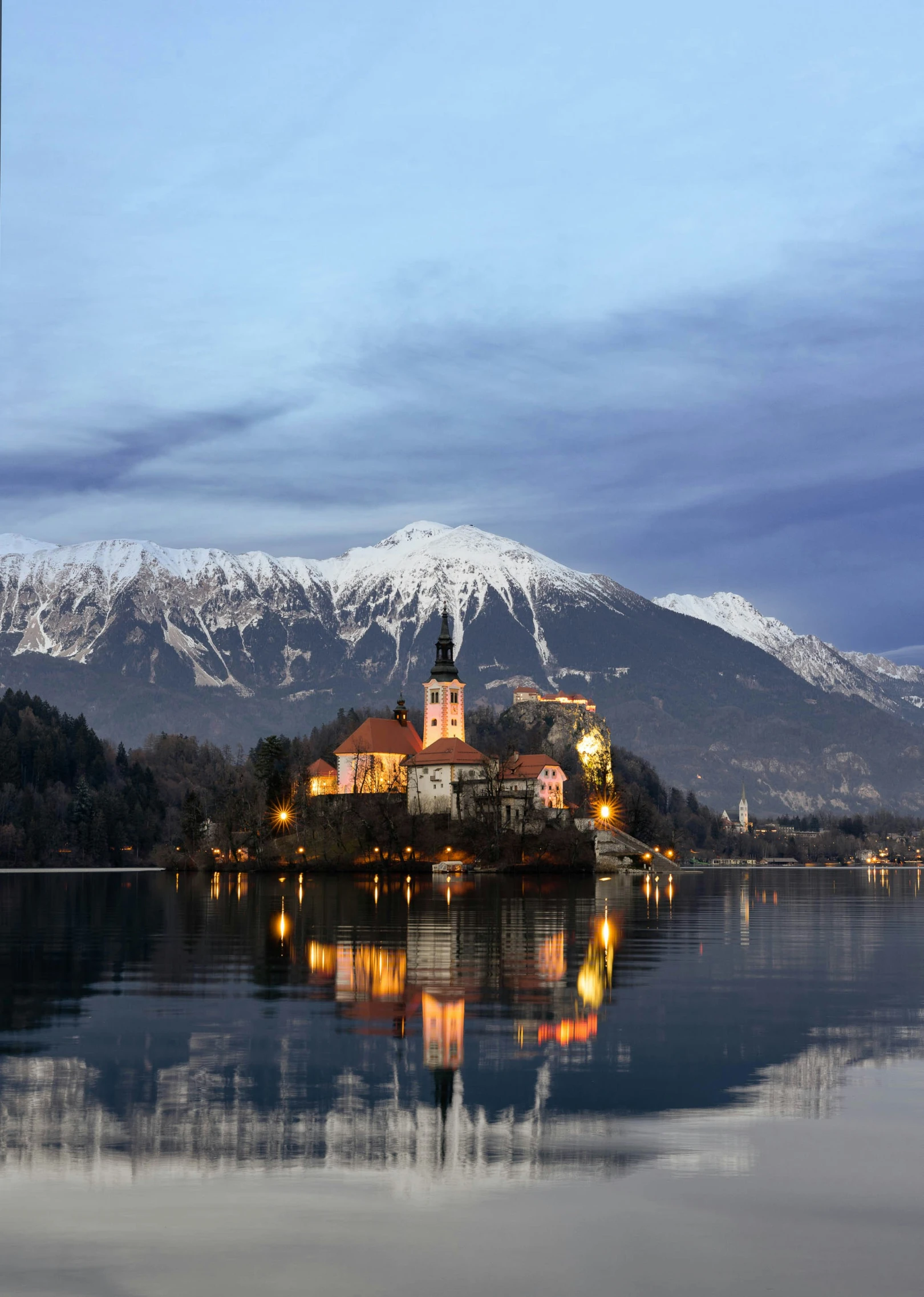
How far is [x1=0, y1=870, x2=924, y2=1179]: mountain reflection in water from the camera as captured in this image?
73.8 feet

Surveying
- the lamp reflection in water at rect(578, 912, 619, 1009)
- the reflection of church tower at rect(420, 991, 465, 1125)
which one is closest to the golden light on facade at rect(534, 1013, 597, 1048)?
the reflection of church tower at rect(420, 991, 465, 1125)

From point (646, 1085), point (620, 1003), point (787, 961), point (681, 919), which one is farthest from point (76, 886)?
point (646, 1085)

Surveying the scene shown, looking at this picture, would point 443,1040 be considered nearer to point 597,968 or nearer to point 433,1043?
point 433,1043

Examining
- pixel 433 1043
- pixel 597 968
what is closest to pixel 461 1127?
pixel 433 1043

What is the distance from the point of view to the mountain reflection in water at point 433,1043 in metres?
22.5

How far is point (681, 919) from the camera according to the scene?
87.4 meters

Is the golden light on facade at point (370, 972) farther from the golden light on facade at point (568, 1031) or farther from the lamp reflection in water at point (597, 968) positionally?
the golden light on facade at point (568, 1031)

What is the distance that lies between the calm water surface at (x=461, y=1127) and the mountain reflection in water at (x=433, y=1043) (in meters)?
0.12

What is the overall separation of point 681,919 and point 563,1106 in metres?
64.0

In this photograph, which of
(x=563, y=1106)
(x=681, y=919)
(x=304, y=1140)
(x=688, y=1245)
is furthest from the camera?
(x=681, y=919)

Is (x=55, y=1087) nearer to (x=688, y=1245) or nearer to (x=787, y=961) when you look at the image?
(x=688, y=1245)

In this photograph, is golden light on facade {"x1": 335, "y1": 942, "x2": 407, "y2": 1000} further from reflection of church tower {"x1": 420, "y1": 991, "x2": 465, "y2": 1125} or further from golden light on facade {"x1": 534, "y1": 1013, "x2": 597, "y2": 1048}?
golden light on facade {"x1": 534, "y1": 1013, "x2": 597, "y2": 1048}

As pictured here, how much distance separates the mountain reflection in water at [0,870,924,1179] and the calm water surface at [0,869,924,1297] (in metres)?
0.12

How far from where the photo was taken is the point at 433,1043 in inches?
1254
